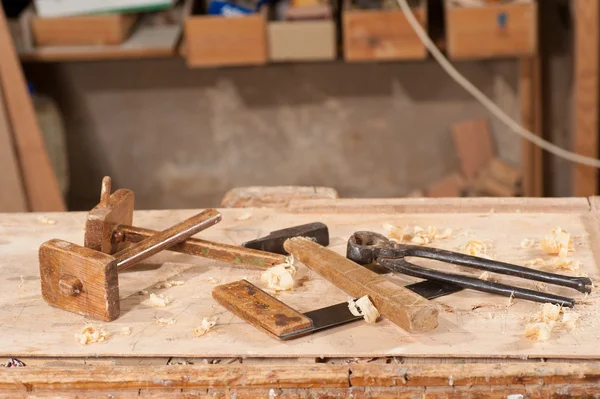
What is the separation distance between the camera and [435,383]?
1089mm

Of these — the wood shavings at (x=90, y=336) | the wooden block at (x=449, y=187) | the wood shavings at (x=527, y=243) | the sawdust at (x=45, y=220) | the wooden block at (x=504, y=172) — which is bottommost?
the wooden block at (x=449, y=187)

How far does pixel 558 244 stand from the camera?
1.41 m

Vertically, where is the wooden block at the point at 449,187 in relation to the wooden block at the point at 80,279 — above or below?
below

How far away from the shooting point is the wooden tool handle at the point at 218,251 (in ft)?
4.57

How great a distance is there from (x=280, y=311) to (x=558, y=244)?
50 centimetres

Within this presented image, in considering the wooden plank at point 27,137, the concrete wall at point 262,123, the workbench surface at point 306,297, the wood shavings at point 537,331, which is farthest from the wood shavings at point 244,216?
the concrete wall at point 262,123

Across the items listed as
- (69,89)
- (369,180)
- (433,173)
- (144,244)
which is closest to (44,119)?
(69,89)

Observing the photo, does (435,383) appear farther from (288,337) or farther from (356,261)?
(356,261)

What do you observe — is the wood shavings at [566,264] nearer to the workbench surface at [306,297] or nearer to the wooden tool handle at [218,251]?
the workbench surface at [306,297]

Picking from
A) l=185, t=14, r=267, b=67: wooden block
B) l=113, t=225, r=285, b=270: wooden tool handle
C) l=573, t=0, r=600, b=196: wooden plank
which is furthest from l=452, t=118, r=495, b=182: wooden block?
l=113, t=225, r=285, b=270: wooden tool handle

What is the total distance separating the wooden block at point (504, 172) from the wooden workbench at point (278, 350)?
1.65 meters

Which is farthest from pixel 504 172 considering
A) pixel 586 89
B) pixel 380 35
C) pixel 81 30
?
pixel 81 30

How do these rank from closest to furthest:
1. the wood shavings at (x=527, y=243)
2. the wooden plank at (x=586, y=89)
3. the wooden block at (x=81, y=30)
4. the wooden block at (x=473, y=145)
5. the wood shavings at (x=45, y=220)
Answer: the wood shavings at (x=527, y=243) → the wood shavings at (x=45, y=220) → the wooden plank at (x=586, y=89) → the wooden block at (x=81, y=30) → the wooden block at (x=473, y=145)

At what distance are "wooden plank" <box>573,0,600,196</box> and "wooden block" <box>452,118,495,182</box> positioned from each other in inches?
17.4
